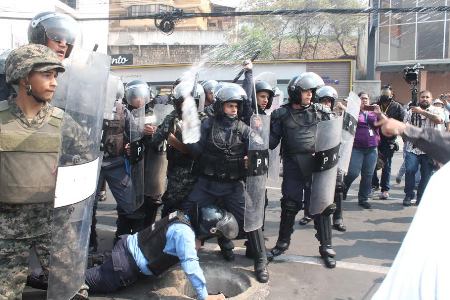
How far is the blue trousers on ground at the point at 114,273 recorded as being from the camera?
3.56 meters

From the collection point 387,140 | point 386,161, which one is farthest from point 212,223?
point 387,140

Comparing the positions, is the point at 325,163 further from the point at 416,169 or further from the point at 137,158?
the point at 416,169

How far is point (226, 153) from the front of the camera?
158 inches

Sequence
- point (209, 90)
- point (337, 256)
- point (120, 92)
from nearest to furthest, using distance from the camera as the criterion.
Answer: point (337, 256), point (120, 92), point (209, 90)

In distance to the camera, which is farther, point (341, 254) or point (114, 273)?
point (341, 254)

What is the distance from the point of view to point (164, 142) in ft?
15.6

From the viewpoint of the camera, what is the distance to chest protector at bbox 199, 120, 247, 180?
4.02 m

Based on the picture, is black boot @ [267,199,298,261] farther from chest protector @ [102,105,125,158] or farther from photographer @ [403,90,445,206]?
photographer @ [403,90,445,206]

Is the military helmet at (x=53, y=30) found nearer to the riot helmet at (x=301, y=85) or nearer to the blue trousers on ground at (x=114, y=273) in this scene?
the blue trousers on ground at (x=114, y=273)

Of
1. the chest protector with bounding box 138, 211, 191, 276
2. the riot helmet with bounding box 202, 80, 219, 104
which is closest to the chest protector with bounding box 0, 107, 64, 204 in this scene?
the chest protector with bounding box 138, 211, 191, 276

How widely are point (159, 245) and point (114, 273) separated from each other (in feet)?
1.45

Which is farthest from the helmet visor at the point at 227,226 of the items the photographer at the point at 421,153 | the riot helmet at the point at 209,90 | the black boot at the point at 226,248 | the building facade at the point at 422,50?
the building facade at the point at 422,50

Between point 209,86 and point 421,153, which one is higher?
point 209,86

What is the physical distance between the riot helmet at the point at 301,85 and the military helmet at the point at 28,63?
2497 millimetres
